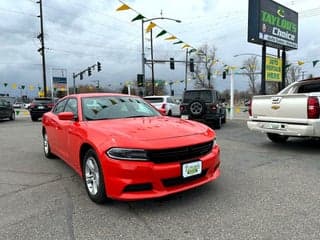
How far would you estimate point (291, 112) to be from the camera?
6.96 meters

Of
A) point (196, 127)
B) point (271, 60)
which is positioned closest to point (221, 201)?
point (196, 127)

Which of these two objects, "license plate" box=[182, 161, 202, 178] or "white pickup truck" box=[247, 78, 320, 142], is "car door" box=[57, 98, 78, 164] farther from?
"white pickup truck" box=[247, 78, 320, 142]

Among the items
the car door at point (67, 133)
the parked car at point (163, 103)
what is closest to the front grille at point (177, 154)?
the car door at point (67, 133)

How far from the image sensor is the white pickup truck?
6605 mm

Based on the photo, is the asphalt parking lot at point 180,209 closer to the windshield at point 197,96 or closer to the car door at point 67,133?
the car door at point 67,133

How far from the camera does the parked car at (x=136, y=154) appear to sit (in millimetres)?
3518

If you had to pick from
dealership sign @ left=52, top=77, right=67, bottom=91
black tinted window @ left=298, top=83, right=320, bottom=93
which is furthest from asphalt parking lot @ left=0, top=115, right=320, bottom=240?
dealership sign @ left=52, top=77, right=67, bottom=91

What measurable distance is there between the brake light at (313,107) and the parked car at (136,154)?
3.37m

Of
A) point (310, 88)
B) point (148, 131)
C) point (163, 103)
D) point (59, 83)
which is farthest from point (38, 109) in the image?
point (59, 83)

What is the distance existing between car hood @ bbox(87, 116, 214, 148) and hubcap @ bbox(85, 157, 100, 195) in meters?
0.43

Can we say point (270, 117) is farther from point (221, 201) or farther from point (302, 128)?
point (221, 201)

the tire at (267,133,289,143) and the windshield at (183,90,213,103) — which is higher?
the windshield at (183,90,213,103)

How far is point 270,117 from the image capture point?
7461 millimetres

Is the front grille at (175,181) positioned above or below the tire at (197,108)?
below
